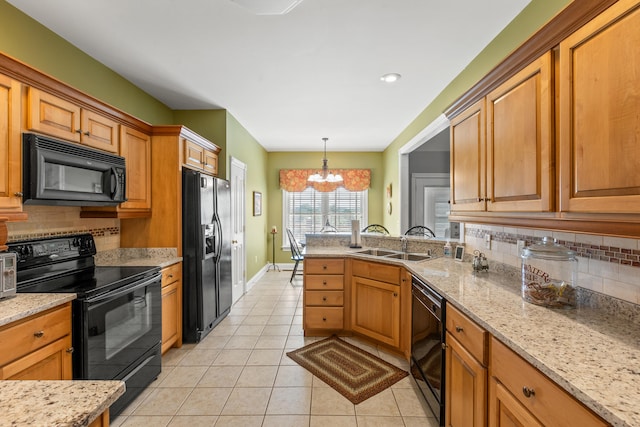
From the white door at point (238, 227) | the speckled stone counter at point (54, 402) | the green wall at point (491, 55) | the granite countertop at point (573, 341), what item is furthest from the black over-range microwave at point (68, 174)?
the green wall at point (491, 55)

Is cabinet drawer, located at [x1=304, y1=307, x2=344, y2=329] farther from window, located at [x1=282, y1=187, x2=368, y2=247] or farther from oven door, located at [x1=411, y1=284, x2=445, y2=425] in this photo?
window, located at [x1=282, y1=187, x2=368, y2=247]

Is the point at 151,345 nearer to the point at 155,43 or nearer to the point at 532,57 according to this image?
the point at 155,43

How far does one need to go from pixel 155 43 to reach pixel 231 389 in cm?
280

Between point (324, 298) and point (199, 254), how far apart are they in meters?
1.38

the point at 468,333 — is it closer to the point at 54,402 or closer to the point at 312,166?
the point at 54,402

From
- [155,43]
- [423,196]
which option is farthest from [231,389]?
[423,196]

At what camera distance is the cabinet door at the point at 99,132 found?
215cm

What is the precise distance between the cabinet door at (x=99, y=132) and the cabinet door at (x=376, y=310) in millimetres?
2508

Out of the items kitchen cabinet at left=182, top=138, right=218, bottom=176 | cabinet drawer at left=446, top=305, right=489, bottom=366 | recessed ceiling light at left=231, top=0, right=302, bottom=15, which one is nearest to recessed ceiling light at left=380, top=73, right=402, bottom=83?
recessed ceiling light at left=231, top=0, right=302, bottom=15

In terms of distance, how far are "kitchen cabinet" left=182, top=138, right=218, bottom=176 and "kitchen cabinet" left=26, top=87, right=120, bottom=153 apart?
0.66 meters

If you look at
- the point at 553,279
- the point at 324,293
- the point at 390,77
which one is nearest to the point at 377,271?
the point at 324,293

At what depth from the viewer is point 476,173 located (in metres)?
1.88

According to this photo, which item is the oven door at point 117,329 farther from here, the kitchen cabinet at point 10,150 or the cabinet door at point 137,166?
the cabinet door at point 137,166

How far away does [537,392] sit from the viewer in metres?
0.96
